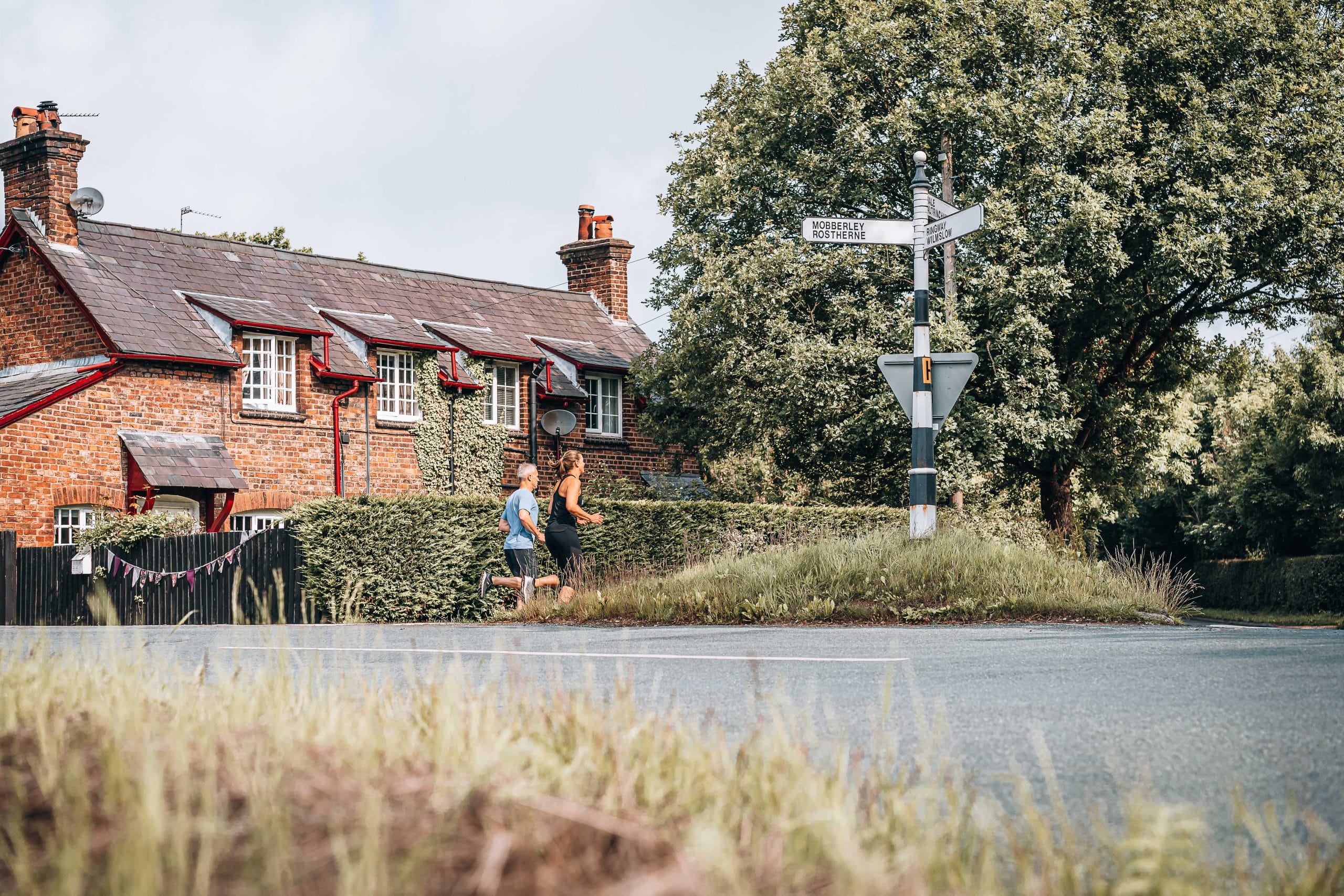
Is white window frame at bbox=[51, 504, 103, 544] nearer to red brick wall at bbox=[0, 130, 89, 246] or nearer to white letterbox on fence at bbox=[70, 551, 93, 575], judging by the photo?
white letterbox on fence at bbox=[70, 551, 93, 575]

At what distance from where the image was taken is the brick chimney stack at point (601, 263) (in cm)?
3838

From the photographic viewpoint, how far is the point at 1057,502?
3139 cm

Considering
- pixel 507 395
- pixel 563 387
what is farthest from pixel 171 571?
pixel 563 387

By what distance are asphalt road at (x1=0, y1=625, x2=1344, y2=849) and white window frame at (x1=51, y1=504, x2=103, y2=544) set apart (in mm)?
13306

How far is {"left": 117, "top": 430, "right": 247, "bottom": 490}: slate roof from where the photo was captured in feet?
82.9

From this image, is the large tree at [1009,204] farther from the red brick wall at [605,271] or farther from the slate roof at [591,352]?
the red brick wall at [605,271]

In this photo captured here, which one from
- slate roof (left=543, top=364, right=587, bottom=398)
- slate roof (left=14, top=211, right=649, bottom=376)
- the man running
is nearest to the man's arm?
the man running

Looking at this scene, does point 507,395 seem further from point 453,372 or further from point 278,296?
point 278,296

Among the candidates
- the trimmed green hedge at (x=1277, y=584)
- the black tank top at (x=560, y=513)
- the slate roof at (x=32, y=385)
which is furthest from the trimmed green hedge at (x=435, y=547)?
the trimmed green hedge at (x=1277, y=584)

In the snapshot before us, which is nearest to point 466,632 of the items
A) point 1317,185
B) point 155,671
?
point 155,671

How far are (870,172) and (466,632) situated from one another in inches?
672

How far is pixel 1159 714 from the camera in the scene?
231 inches

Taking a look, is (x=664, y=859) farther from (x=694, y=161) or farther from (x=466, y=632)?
(x=694, y=161)

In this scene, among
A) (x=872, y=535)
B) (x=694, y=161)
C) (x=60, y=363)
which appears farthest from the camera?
(x=694, y=161)
